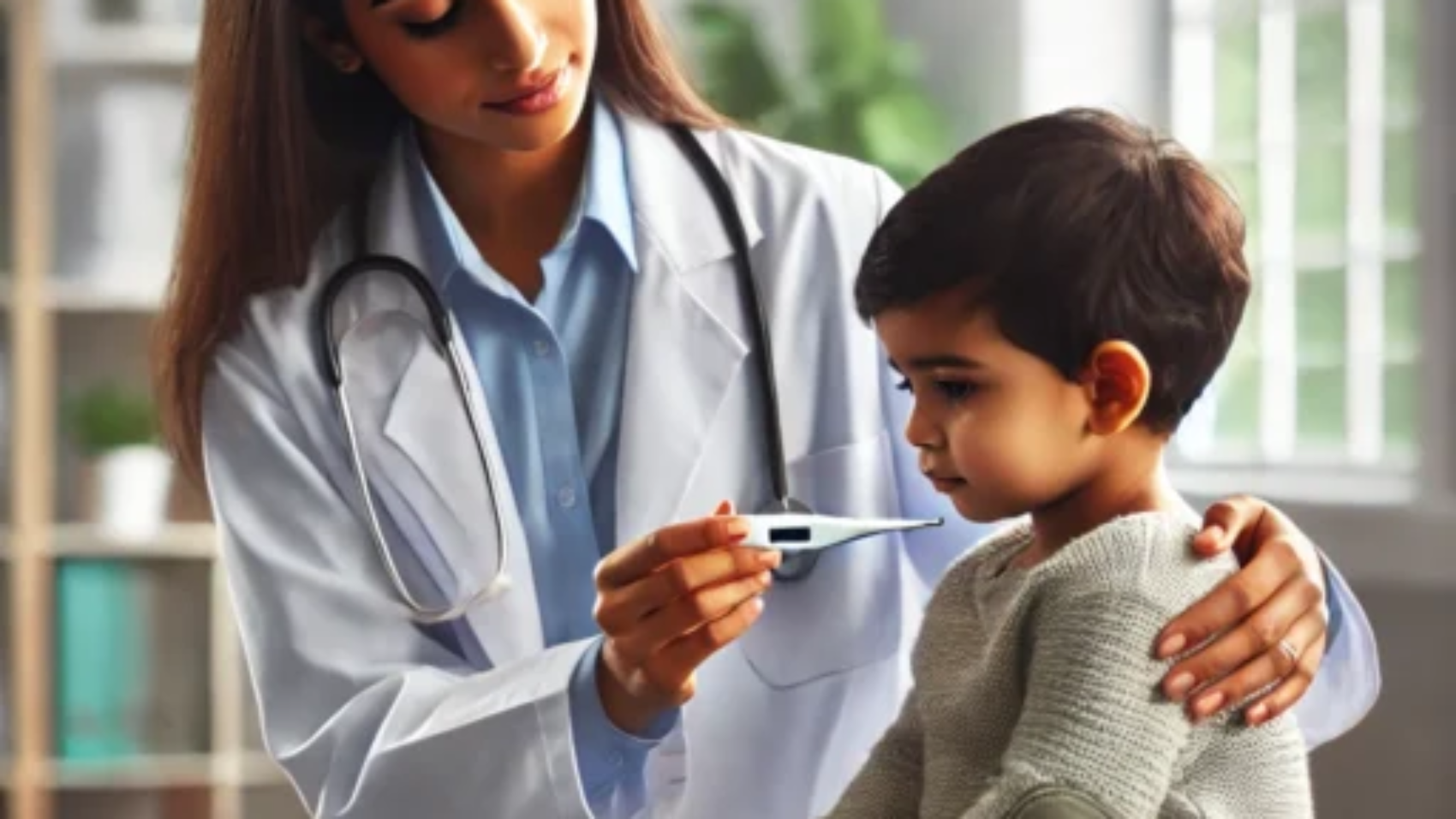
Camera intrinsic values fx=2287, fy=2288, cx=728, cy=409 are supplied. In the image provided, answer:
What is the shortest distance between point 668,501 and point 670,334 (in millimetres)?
105

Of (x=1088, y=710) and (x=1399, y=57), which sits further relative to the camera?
(x=1399, y=57)

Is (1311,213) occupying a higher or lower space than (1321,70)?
lower

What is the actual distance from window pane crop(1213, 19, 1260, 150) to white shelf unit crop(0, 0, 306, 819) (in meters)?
1.56

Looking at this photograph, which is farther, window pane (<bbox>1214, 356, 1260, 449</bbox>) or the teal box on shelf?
the teal box on shelf

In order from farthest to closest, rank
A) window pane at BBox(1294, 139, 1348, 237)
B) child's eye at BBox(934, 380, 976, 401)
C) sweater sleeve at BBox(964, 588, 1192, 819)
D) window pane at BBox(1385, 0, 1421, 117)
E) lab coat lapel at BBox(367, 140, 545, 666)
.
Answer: window pane at BBox(1294, 139, 1348, 237) < window pane at BBox(1385, 0, 1421, 117) < lab coat lapel at BBox(367, 140, 545, 666) < child's eye at BBox(934, 380, 976, 401) < sweater sleeve at BBox(964, 588, 1192, 819)

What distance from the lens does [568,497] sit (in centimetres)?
138

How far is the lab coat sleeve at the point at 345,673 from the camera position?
128 centimetres

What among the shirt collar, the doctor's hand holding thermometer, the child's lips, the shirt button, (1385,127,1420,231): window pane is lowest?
the doctor's hand holding thermometer

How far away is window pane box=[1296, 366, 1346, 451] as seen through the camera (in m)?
2.73

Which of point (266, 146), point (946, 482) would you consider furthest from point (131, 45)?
point (946, 482)

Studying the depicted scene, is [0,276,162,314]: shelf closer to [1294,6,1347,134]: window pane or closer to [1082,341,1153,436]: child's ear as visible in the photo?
[1294,6,1347,134]: window pane

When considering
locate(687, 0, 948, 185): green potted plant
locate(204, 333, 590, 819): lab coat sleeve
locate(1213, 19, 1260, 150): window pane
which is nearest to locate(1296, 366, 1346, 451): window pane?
locate(1213, 19, 1260, 150): window pane

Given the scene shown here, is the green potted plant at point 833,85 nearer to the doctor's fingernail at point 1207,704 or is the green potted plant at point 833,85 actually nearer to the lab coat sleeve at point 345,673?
the lab coat sleeve at point 345,673

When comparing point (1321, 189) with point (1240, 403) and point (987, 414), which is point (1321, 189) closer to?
point (1240, 403)
